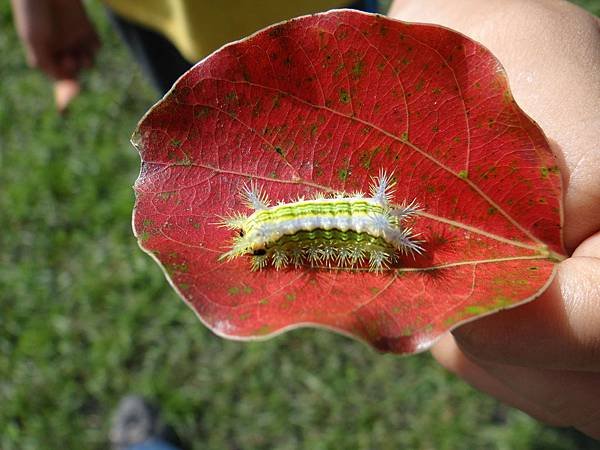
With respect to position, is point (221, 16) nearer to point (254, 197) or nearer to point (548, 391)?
point (254, 197)

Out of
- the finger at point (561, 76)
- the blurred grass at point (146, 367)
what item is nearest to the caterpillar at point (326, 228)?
the finger at point (561, 76)

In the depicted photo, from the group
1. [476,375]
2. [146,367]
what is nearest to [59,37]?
[146,367]

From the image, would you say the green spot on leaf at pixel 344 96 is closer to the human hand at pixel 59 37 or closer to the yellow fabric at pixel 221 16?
the yellow fabric at pixel 221 16

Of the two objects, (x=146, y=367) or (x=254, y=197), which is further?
(x=146, y=367)

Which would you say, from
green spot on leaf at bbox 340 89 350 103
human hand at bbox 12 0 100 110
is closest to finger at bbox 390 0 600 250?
green spot on leaf at bbox 340 89 350 103

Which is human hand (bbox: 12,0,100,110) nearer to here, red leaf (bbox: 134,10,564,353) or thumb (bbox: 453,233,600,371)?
red leaf (bbox: 134,10,564,353)
